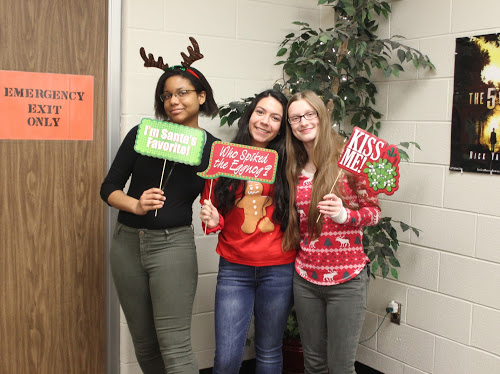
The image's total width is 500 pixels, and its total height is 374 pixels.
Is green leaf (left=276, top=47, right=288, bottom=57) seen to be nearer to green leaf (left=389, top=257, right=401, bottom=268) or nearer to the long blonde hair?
the long blonde hair

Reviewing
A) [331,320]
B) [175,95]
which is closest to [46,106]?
[175,95]

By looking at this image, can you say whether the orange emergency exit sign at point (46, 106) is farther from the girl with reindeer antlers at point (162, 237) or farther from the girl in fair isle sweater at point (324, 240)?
the girl in fair isle sweater at point (324, 240)

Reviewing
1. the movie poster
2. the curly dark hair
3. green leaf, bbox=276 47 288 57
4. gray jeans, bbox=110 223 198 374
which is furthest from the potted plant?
gray jeans, bbox=110 223 198 374

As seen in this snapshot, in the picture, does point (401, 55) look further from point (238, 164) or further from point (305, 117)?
point (238, 164)

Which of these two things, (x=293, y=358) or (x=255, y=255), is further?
(x=293, y=358)

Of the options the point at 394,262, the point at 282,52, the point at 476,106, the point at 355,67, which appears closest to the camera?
the point at 476,106

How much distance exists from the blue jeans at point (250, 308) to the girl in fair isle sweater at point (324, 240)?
0.07 m

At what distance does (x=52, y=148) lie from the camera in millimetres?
2256

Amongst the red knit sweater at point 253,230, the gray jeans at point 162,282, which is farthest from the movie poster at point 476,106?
the gray jeans at point 162,282

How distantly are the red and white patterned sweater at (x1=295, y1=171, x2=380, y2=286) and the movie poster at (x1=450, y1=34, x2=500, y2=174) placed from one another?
619 millimetres

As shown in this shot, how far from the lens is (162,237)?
1746 millimetres

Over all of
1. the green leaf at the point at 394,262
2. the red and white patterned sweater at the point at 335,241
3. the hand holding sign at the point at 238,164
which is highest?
the hand holding sign at the point at 238,164

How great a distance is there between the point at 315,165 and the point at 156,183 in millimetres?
554

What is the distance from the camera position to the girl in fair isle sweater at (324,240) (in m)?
1.75
